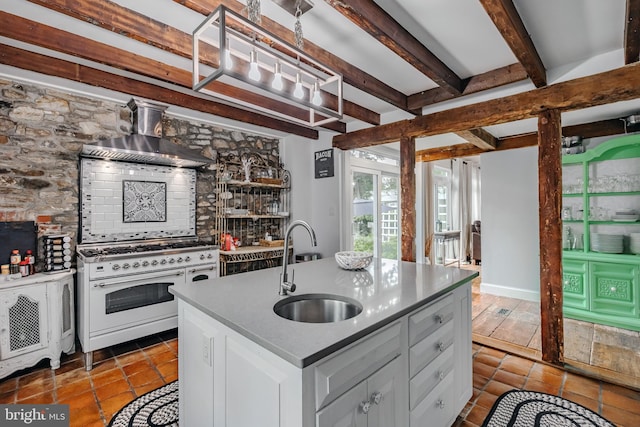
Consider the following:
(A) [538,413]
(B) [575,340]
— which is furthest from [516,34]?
(B) [575,340]

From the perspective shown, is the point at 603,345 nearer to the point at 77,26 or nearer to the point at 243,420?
the point at 243,420

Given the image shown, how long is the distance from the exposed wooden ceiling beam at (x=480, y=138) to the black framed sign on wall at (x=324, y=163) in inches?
67.2

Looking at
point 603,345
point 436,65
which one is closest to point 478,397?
point 603,345

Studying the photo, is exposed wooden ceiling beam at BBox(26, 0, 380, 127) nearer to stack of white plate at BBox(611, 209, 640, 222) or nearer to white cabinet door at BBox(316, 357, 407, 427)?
white cabinet door at BBox(316, 357, 407, 427)

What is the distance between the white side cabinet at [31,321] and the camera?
2.36 m

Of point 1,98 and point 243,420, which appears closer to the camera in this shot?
point 243,420

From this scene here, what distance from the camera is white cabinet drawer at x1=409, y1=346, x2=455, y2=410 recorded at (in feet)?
4.82

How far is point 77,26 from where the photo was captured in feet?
6.80

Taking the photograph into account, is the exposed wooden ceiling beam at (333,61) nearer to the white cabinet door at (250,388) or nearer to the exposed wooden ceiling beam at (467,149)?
the white cabinet door at (250,388)

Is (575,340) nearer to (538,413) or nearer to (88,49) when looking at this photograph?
(538,413)

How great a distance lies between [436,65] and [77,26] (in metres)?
2.68

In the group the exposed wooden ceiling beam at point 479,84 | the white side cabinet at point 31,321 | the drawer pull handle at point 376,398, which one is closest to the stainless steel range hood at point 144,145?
the white side cabinet at point 31,321

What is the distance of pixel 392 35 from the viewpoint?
2010mm

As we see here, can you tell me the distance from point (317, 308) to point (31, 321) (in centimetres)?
249
